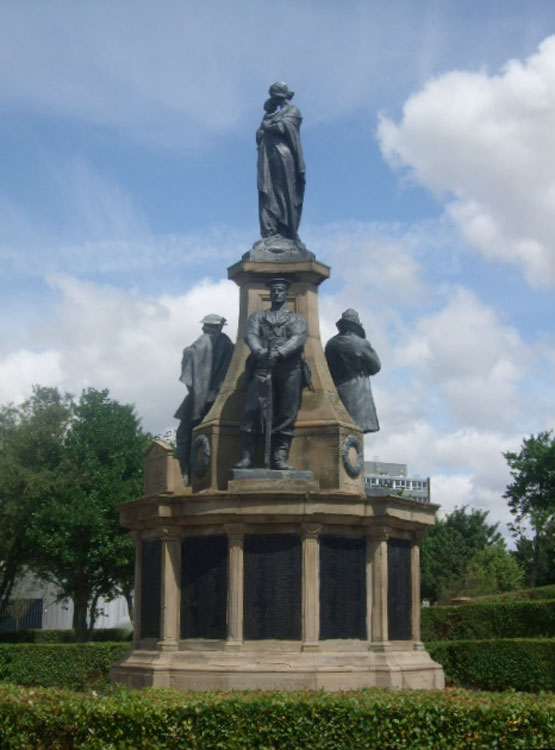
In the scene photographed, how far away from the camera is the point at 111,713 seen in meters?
11.0

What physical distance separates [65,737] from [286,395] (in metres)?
6.66

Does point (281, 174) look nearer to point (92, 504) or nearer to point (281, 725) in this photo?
point (281, 725)

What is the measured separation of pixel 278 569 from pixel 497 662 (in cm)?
1147

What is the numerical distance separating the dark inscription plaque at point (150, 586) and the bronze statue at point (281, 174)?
5638 mm

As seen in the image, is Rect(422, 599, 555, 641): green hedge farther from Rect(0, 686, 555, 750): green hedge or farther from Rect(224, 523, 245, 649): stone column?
Rect(0, 686, 555, 750): green hedge

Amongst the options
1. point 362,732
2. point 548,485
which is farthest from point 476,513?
point 362,732

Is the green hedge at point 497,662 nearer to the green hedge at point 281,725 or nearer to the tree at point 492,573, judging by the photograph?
the green hedge at point 281,725

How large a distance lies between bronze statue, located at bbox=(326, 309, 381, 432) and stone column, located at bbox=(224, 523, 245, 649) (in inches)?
129

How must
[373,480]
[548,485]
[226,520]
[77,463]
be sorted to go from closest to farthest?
[226,520] → [77,463] → [548,485] → [373,480]

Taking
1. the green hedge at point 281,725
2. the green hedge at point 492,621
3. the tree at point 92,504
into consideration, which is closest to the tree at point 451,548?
the tree at point 92,504

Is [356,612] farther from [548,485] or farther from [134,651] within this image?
[548,485]

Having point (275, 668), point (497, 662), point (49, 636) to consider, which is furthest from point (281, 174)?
point (49, 636)

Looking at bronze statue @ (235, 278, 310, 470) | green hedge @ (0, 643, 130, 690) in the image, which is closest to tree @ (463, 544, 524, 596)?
green hedge @ (0, 643, 130, 690)

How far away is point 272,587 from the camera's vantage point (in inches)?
603
